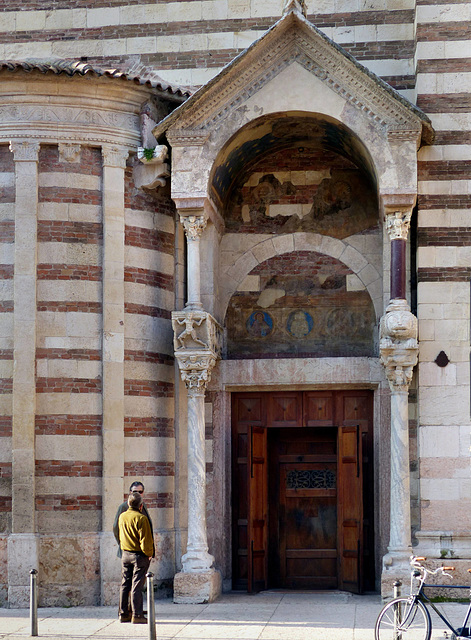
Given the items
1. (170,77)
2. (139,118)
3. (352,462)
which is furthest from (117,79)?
(352,462)

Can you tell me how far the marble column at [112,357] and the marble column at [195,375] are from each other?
2.73 ft

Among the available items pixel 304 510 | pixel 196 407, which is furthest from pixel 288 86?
pixel 304 510

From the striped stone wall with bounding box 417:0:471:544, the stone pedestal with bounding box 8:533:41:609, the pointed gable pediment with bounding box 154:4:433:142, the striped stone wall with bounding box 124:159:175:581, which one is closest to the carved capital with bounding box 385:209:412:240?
the striped stone wall with bounding box 417:0:471:544

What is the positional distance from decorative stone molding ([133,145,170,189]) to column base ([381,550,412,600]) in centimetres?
580

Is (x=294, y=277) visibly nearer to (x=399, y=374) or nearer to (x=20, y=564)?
(x=399, y=374)

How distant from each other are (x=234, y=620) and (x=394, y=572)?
219cm

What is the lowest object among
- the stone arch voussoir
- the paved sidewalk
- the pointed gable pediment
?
the paved sidewalk

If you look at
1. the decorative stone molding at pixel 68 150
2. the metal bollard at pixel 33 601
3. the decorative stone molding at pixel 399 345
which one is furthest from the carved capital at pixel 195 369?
the metal bollard at pixel 33 601

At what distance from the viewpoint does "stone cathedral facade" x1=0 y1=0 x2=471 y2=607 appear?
13.5 metres

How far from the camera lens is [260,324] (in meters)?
15.2

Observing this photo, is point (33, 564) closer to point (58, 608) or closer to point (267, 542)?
point (58, 608)

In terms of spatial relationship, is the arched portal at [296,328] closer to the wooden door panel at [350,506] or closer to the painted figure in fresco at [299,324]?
the painted figure in fresco at [299,324]

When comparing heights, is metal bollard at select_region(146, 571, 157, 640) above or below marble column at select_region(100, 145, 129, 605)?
below

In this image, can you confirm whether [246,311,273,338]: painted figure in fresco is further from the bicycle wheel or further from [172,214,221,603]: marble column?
the bicycle wheel
